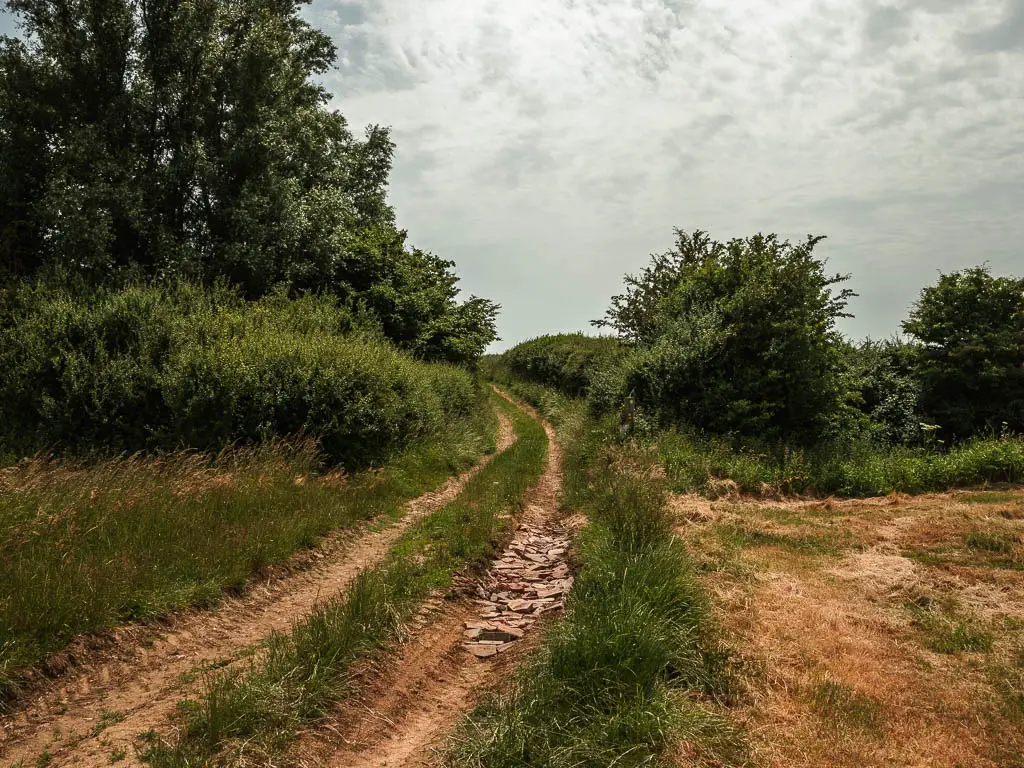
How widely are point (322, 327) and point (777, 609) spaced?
15.5 meters

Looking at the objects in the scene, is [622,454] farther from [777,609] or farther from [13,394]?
[13,394]

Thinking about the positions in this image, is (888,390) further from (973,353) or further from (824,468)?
(824,468)

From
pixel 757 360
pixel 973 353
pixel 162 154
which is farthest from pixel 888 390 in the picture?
pixel 162 154

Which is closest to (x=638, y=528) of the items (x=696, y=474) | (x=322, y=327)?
(x=696, y=474)

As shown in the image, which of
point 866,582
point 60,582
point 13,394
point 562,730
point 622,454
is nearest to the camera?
point 562,730

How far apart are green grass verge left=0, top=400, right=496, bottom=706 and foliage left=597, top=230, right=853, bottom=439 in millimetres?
8342

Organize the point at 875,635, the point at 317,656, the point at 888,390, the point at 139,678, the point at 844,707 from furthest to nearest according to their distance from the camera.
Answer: the point at 888,390
the point at 875,635
the point at 139,678
the point at 317,656
the point at 844,707

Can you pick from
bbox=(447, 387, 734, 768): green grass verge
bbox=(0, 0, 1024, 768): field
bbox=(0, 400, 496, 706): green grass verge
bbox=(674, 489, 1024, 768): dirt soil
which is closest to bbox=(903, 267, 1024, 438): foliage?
bbox=(0, 0, 1024, 768): field

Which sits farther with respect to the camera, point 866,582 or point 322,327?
point 322,327

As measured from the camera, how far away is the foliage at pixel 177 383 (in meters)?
11.9

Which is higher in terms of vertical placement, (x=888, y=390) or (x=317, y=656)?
(x=888, y=390)

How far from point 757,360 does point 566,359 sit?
57.3ft

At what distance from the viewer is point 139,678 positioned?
482 centimetres

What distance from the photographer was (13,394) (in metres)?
13.0
